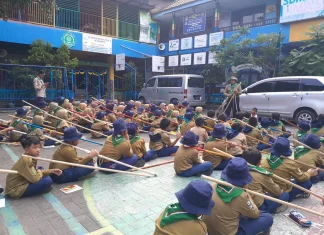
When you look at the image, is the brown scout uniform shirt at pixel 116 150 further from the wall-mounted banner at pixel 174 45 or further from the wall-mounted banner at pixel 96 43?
the wall-mounted banner at pixel 174 45

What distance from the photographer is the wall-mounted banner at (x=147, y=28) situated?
66.2ft

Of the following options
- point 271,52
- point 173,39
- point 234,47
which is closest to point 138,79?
point 173,39

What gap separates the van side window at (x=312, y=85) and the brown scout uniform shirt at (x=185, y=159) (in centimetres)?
684

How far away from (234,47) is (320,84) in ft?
18.1

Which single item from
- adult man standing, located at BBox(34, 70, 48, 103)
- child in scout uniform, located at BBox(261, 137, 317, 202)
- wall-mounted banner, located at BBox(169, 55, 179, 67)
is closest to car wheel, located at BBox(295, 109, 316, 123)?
child in scout uniform, located at BBox(261, 137, 317, 202)

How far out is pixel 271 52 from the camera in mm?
13156

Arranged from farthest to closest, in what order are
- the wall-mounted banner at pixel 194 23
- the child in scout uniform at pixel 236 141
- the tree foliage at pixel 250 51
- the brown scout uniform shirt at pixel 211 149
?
the wall-mounted banner at pixel 194 23 < the tree foliage at pixel 250 51 < the child in scout uniform at pixel 236 141 < the brown scout uniform shirt at pixel 211 149

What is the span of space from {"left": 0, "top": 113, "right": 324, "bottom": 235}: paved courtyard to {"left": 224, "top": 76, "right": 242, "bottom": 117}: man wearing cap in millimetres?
6451

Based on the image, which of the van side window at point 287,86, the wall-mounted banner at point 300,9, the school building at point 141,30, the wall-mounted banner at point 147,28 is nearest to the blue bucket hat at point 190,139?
the van side window at point 287,86

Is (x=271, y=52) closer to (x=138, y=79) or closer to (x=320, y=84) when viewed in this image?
(x=320, y=84)

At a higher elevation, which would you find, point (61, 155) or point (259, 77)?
point (259, 77)

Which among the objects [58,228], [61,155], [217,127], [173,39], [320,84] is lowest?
[58,228]

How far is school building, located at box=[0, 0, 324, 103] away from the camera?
557 inches

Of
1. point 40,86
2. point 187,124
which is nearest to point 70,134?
point 187,124
